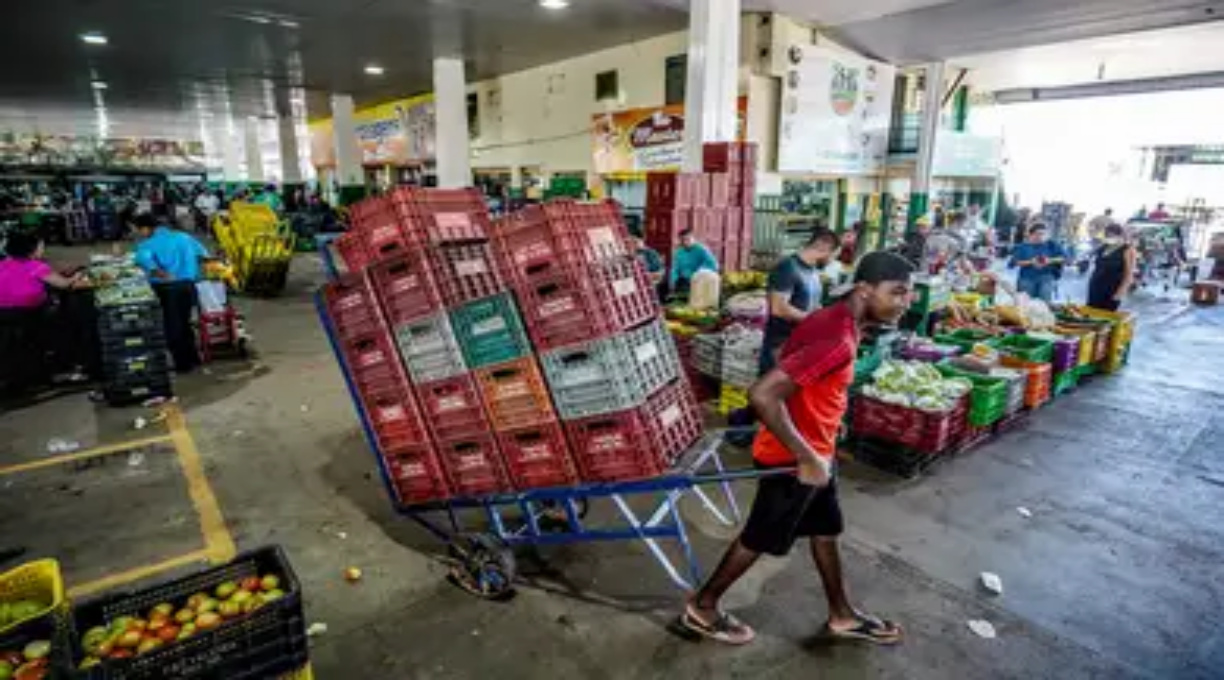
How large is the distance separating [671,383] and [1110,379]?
7047 mm

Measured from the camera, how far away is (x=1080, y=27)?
1238 cm

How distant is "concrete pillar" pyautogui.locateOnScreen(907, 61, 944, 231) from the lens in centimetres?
1540

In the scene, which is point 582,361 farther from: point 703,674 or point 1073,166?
point 1073,166

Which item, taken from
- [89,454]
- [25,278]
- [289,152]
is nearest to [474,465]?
[89,454]

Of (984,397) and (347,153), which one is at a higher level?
(347,153)

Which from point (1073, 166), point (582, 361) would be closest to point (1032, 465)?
point (582, 361)

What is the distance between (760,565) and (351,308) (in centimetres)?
281

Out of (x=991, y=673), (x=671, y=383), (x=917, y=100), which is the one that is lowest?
(x=991, y=673)

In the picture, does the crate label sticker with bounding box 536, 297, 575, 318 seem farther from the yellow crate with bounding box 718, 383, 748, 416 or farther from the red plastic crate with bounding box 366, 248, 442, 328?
the yellow crate with bounding box 718, 383, 748, 416

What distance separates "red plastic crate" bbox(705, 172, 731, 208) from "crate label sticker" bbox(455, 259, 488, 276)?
22.0 feet

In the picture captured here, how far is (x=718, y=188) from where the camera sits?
9.99 m

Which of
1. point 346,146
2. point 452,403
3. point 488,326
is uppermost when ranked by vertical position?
point 346,146

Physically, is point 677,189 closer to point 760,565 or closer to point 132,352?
point 760,565

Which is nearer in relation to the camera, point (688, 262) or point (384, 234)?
point (384, 234)
